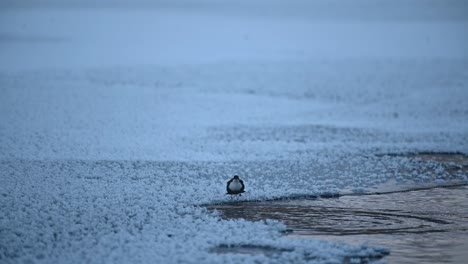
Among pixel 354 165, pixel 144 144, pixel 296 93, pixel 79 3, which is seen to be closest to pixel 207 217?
pixel 354 165

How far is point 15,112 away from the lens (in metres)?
15.7

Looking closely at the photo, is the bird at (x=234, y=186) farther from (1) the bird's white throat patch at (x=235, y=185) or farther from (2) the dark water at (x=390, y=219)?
(2) the dark water at (x=390, y=219)

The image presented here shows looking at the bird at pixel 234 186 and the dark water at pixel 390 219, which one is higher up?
the bird at pixel 234 186

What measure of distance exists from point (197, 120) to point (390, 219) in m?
8.60

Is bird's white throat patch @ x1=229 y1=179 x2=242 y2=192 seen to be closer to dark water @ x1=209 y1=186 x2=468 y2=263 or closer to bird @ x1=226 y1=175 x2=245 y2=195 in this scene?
bird @ x1=226 y1=175 x2=245 y2=195

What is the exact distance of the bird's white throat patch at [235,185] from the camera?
8641 mm

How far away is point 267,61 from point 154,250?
1992 centimetres

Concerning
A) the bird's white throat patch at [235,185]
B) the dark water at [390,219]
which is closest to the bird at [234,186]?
the bird's white throat patch at [235,185]

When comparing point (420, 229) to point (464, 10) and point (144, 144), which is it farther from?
point (464, 10)

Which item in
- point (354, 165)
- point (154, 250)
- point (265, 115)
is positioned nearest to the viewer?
point (154, 250)

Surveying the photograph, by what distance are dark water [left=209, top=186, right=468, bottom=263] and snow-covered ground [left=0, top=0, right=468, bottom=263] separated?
1.13 ft

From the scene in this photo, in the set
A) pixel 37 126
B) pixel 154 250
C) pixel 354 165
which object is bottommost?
pixel 154 250

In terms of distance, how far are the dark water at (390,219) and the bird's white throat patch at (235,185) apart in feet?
0.66

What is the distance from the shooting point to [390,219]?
313 inches
